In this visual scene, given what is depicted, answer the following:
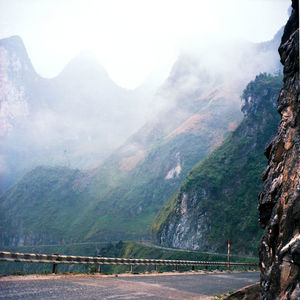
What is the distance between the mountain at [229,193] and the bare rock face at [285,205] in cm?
8047

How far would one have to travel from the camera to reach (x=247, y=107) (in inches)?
5782

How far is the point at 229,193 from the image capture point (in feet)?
378

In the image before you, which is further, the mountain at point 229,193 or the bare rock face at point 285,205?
the mountain at point 229,193

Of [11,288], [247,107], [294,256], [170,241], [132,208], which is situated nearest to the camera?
[294,256]

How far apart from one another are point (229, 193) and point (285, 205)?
11136cm

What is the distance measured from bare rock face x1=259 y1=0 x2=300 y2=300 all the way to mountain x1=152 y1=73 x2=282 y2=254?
8047 cm

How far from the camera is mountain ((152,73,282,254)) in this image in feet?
315

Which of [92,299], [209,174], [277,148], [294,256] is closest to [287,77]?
[277,148]

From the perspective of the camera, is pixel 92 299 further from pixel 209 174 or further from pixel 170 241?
pixel 209 174

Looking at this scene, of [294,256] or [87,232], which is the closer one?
[294,256]

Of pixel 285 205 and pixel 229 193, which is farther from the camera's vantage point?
pixel 229 193

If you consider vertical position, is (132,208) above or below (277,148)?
below

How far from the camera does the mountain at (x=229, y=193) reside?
96062 mm

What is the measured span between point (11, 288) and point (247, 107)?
148m
